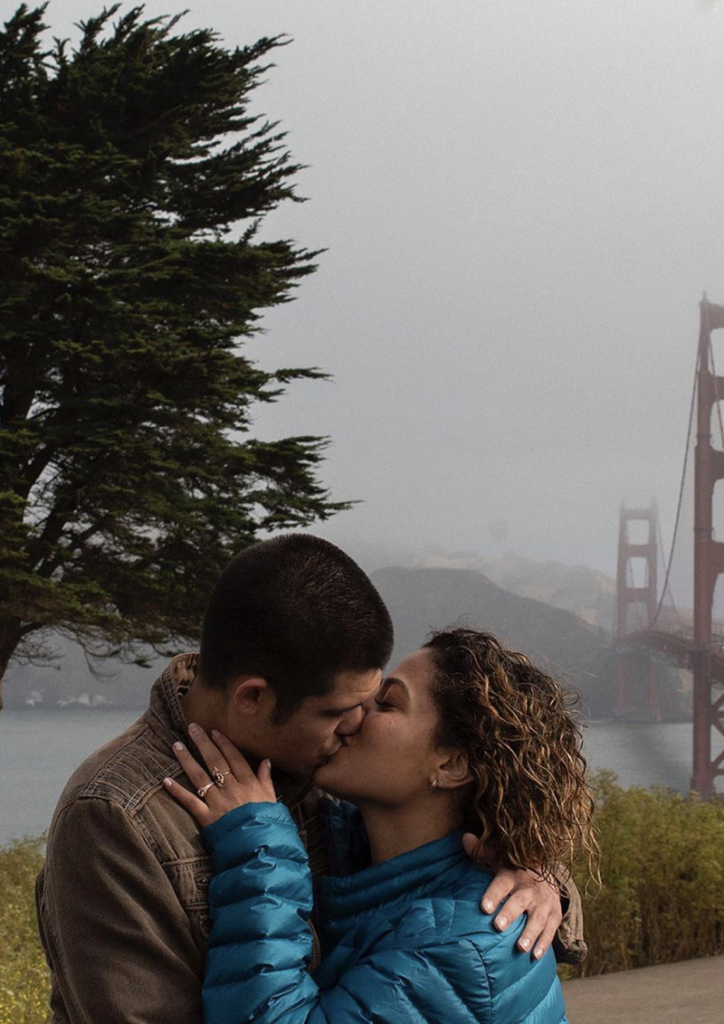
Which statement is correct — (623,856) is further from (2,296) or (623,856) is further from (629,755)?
(629,755)

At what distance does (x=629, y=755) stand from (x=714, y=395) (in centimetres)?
575

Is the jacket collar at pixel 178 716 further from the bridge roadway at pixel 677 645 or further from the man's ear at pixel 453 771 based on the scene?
the bridge roadway at pixel 677 645

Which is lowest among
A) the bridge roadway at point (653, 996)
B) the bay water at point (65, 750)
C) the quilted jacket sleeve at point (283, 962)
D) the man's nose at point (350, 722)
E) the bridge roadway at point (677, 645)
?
the bay water at point (65, 750)

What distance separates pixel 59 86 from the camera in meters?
10.8

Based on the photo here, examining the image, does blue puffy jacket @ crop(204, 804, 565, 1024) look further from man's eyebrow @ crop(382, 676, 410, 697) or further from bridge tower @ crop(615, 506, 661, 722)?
bridge tower @ crop(615, 506, 661, 722)

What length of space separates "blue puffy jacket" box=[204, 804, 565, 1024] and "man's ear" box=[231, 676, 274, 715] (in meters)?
0.12

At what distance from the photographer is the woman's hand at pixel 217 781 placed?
1.44 metres

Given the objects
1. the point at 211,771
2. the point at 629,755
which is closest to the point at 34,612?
the point at 211,771

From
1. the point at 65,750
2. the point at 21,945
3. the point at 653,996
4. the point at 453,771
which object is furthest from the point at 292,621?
the point at 65,750

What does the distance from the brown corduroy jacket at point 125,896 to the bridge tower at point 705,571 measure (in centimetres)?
1483

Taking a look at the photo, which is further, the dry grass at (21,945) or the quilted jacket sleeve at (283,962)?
the dry grass at (21,945)

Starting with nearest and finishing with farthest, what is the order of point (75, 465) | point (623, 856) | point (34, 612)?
point (623, 856), point (34, 612), point (75, 465)

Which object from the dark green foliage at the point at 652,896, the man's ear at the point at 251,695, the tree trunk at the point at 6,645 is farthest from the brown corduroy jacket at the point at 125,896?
the tree trunk at the point at 6,645

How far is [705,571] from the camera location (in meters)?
17.4
